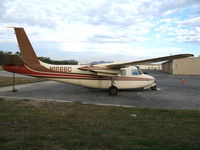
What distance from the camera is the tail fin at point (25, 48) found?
11797 millimetres

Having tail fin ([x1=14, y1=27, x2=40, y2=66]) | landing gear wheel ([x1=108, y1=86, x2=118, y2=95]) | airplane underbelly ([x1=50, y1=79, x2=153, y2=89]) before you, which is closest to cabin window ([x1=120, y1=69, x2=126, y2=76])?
airplane underbelly ([x1=50, y1=79, x2=153, y2=89])

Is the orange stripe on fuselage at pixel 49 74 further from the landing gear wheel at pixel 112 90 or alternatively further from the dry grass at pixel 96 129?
the dry grass at pixel 96 129

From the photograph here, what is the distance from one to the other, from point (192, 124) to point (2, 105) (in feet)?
24.8

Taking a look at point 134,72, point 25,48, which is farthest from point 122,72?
point 25,48

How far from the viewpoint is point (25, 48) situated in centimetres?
1205

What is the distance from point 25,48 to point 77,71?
3692 millimetres

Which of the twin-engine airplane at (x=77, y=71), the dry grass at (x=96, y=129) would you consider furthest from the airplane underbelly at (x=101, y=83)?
the dry grass at (x=96, y=129)

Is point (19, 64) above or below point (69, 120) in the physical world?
above

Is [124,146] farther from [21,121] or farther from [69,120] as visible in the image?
[21,121]

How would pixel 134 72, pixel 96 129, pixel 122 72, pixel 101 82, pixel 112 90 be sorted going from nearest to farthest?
pixel 96 129 < pixel 112 90 < pixel 101 82 < pixel 122 72 < pixel 134 72

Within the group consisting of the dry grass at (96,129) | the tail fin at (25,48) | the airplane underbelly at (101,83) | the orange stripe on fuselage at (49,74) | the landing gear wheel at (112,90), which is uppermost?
the tail fin at (25,48)

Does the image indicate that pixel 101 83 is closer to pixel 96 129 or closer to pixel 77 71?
pixel 77 71

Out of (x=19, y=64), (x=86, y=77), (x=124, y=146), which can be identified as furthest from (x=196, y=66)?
(x=124, y=146)

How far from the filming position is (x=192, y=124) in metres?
6.05
